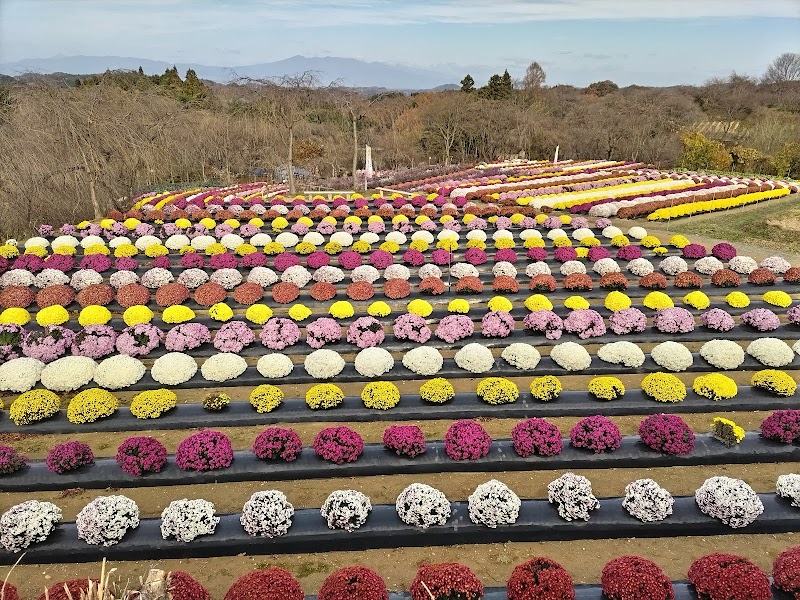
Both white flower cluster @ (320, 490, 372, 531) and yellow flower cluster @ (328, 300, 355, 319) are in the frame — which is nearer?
white flower cluster @ (320, 490, 372, 531)

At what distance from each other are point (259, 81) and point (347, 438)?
106ft

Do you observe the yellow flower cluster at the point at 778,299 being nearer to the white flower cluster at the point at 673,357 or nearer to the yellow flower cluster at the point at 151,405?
the white flower cluster at the point at 673,357

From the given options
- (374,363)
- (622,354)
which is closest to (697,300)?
(622,354)

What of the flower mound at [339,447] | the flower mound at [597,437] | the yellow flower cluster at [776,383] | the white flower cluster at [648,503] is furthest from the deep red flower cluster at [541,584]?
the yellow flower cluster at [776,383]

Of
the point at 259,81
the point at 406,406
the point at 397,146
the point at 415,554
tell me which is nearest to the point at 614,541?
the point at 415,554

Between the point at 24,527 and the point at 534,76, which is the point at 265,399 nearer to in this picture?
the point at 24,527

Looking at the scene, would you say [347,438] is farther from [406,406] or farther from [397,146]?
[397,146]

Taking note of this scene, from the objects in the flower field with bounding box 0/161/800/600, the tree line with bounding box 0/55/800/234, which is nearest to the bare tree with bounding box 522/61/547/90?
the tree line with bounding box 0/55/800/234

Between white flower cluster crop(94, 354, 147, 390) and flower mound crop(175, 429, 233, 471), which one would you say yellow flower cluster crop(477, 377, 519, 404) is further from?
white flower cluster crop(94, 354, 147, 390)

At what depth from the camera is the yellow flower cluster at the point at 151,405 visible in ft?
41.8

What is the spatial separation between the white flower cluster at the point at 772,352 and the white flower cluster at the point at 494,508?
33.5 ft

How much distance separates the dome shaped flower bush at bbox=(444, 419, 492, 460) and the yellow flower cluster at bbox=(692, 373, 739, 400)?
6.24 meters

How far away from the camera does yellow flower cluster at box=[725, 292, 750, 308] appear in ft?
59.7

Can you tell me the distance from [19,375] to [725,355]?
19.6m
